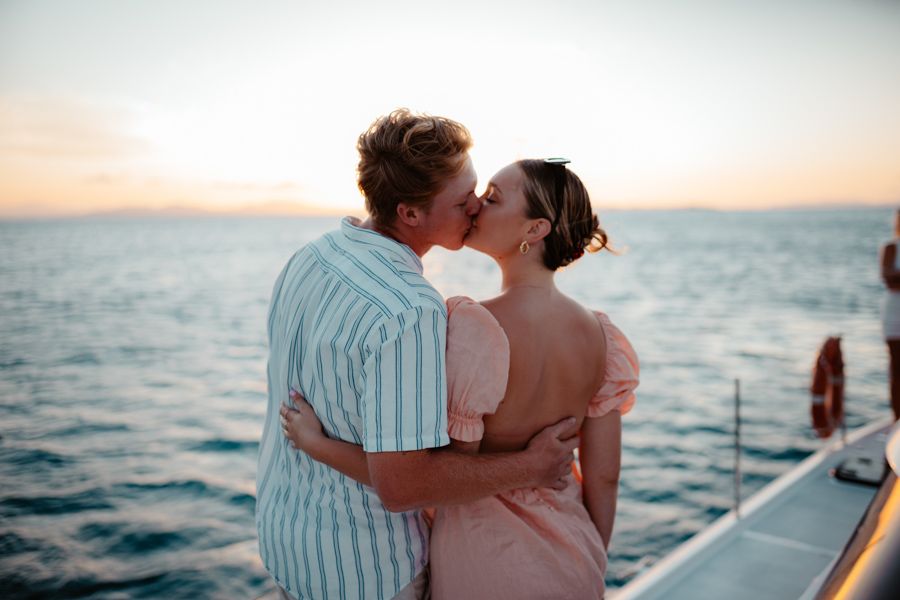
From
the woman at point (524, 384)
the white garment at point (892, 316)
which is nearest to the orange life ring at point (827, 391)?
the white garment at point (892, 316)

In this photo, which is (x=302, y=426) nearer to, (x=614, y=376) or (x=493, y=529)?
(x=493, y=529)

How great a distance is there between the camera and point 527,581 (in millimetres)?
1622

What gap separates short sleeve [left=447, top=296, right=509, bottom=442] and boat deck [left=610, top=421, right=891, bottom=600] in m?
1.94

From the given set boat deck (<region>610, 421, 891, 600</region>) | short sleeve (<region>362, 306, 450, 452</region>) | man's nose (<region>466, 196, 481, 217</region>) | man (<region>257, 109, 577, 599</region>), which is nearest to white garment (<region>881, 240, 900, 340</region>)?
boat deck (<region>610, 421, 891, 600</region>)

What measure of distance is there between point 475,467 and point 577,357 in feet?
1.32

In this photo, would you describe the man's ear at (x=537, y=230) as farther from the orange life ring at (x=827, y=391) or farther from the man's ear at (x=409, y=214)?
the orange life ring at (x=827, y=391)

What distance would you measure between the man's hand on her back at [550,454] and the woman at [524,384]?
39 millimetres

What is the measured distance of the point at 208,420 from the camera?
1130cm

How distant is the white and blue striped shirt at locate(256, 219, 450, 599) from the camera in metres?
1.31

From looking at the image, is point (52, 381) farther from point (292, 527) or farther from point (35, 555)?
point (292, 527)

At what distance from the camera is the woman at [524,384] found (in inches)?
60.8

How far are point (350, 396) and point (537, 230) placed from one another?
63cm

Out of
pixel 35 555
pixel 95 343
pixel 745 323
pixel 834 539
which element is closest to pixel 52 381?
pixel 95 343

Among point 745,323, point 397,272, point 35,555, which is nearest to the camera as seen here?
point 397,272
